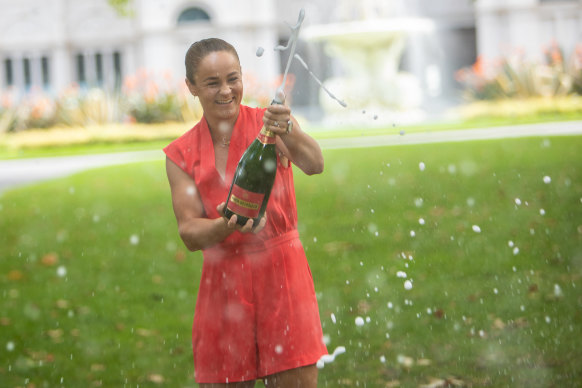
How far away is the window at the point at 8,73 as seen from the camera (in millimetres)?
31359

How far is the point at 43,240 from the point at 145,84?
1193 cm

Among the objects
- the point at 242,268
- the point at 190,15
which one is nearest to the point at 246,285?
the point at 242,268

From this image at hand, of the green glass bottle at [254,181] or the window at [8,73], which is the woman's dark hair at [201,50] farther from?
the window at [8,73]

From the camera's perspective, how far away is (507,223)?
22.5 feet

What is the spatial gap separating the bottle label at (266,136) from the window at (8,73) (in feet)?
103

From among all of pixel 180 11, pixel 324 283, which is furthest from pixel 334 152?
pixel 180 11

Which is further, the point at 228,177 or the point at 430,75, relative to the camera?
the point at 430,75

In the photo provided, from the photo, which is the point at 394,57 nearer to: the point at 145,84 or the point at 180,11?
the point at 145,84

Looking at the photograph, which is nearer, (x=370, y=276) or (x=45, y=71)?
(x=370, y=276)

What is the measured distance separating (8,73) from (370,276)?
2880cm

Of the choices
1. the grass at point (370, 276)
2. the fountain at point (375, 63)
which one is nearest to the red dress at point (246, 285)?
the grass at point (370, 276)

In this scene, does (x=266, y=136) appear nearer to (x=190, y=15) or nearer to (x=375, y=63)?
(x=375, y=63)

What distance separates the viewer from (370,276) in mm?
5887

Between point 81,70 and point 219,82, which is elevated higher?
point 81,70
